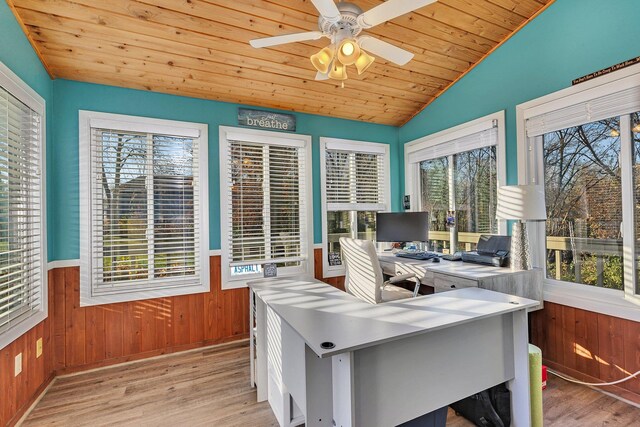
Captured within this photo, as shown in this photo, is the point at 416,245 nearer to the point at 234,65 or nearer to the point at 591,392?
the point at 591,392

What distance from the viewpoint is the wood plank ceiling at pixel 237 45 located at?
2.14 metres

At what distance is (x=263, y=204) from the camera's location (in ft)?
11.1

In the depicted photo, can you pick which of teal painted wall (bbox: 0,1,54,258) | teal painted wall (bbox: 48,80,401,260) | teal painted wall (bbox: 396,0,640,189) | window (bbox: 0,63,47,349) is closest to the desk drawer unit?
teal painted wall (bbox: 396,0,640,189)

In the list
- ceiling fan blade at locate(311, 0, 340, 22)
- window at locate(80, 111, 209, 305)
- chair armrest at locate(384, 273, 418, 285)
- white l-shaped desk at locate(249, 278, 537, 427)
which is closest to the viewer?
white l-shaped desk at locate(249, 278, 537, 427)

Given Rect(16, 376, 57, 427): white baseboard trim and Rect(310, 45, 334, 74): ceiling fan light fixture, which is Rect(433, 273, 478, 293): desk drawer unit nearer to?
Rect(310, 45, 334, 74): ceiling fan light fixture

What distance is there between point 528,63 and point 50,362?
476cm

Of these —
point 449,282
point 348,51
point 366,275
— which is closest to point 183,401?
point 366,275

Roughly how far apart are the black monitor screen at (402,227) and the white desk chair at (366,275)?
84 centimetres

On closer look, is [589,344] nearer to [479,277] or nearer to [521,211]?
[479,277]

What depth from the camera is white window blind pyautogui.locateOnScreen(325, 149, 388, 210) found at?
378 cm

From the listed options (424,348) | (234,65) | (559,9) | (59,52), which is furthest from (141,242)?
(559,9)

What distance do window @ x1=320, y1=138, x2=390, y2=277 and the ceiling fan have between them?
5.85 ft

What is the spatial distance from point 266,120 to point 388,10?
2.06 m

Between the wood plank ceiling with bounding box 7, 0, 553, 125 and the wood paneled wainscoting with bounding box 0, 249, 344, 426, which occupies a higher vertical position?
the wood plank ceiling with bounding box 7, 0, 553, 125
